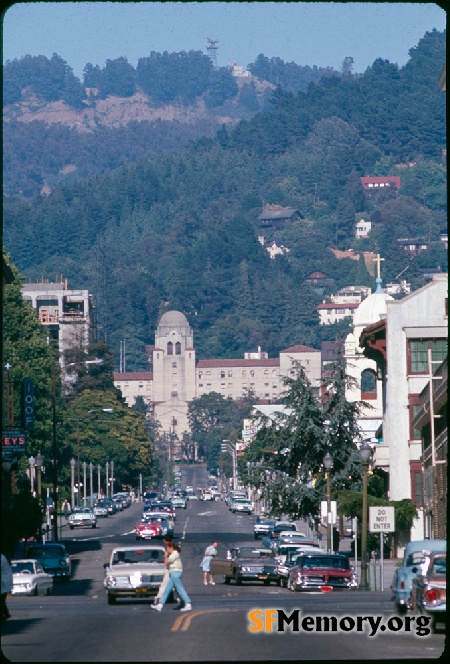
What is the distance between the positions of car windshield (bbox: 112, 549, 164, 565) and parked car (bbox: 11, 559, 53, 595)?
15.2 ft

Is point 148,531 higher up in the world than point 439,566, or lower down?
lower down

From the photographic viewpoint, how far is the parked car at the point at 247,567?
52.1 meters

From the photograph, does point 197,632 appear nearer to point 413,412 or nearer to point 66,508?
point 413,412

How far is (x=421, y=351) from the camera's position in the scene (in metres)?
77.9

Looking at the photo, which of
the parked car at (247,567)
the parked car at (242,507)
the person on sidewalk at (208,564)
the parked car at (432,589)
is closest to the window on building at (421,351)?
the parked car at (247,567)

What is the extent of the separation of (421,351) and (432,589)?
50.3 meters

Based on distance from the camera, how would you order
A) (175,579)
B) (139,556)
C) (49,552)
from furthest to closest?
(49,552) → (139,556) → (175,579)

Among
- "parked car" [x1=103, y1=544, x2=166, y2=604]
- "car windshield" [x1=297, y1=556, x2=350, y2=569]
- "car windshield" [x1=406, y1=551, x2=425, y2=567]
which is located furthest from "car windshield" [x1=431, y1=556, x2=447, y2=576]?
"car windshield" [x1=297, y1=556, x2=350, y2=569]

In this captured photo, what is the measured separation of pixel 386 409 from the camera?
79.4m

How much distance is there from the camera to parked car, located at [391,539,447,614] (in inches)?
1256

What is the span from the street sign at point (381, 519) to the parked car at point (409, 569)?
1272 cm

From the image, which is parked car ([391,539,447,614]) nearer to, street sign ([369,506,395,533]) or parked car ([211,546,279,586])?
street sign ([369,506,395,533])

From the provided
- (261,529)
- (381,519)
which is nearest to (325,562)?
(381,519)

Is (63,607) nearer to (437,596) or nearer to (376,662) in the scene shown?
(437,596)
